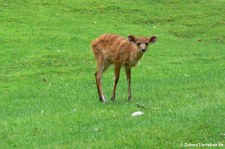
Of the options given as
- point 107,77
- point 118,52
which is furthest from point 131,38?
point 107,77

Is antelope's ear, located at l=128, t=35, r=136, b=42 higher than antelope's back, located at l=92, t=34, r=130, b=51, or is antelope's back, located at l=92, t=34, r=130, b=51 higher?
antelope's ear, located at l=128, t=35, r=136, b=42

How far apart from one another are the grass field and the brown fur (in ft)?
2.53

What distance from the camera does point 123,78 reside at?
19047 millimetres

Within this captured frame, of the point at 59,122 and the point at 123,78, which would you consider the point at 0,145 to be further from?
the point at 123,78

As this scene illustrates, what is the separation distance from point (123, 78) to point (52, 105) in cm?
575

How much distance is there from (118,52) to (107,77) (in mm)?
6155

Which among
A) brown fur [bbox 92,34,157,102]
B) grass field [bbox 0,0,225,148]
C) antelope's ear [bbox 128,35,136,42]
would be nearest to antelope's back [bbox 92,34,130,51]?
brown fur [bbox 92,34,157,102]

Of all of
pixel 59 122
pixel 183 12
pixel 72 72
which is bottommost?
pixel 183 12

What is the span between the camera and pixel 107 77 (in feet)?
63.1

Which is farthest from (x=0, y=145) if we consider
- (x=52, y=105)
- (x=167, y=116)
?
(x=52, y=105)

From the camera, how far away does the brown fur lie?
1240 centimetres

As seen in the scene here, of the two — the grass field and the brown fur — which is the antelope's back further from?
the grass field

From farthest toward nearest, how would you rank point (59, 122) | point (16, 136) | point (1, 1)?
point (1, 1), point (59, 122), point (16, 136)

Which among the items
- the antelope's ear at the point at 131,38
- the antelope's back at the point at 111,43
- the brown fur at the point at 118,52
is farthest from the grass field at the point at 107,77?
the antelope's ear at the point at 131,38
